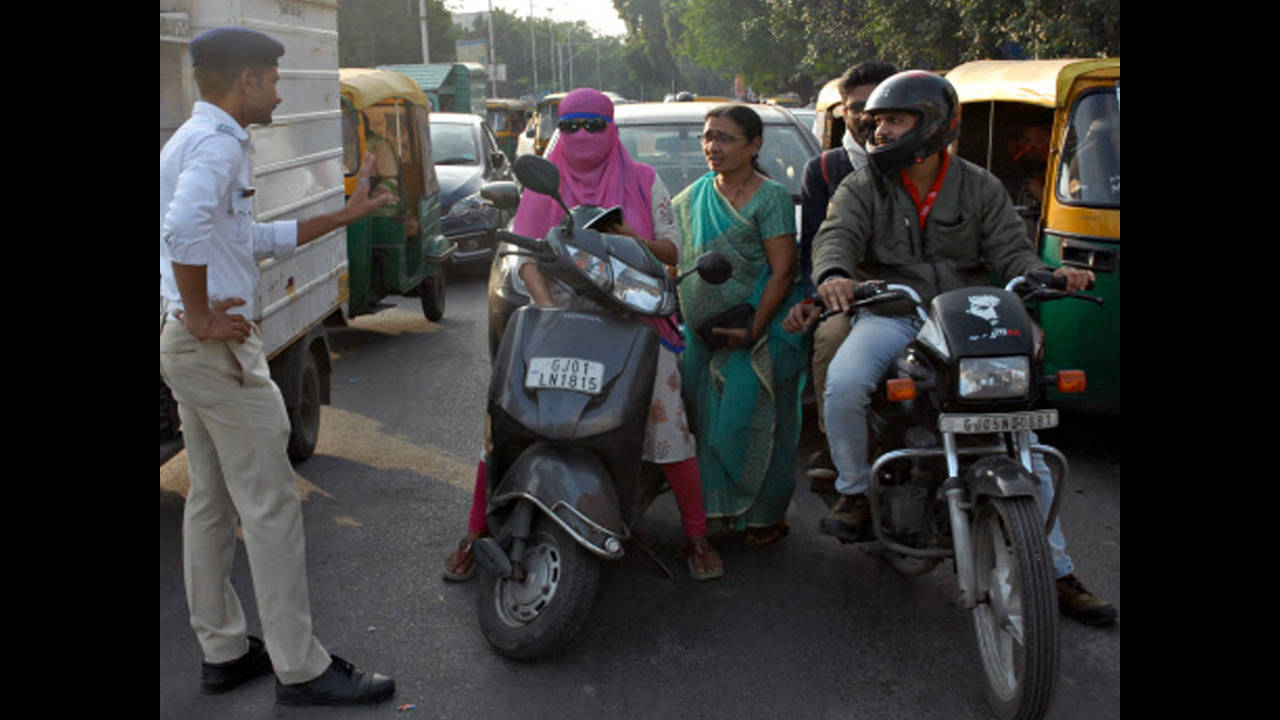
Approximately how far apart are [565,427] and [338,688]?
3.38ft

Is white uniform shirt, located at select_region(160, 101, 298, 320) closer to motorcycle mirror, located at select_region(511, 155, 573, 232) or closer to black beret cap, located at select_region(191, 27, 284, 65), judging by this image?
black beret cap, located at select_region(191, 27, 284, 65)

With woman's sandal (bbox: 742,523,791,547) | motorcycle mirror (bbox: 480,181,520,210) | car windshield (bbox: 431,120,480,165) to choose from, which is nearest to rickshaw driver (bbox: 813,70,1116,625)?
woman's sandal (bbox: 742,523,791,547)

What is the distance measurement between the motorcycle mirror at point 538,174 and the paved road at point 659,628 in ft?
4.85

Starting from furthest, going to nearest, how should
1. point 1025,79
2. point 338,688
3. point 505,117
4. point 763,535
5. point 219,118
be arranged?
point 505,117 → point 1025,79 → point 763,535 → point 338,688 → point 219,118

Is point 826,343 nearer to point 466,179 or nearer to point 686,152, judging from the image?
point 686,152

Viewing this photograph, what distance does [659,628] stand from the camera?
164 inches

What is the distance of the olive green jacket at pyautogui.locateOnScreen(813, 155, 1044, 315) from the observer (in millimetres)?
4211

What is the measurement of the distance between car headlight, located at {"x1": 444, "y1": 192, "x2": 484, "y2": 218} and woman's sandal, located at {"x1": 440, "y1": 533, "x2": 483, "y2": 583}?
346 inches

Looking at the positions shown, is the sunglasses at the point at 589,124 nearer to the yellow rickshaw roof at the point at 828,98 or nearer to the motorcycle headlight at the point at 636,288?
the motorcycle headlight at the point at 636,288

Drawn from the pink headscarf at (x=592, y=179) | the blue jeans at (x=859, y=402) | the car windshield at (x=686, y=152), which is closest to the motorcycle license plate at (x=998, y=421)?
the blue jeans at (x=859, y=402)

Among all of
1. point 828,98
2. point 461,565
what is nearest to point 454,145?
point 828,98

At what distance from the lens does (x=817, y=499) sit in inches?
223

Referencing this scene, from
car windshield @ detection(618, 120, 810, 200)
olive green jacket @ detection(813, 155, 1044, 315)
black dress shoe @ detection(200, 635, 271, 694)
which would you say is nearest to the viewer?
black dress shoe @ detection(200, 635, 271, 694)
